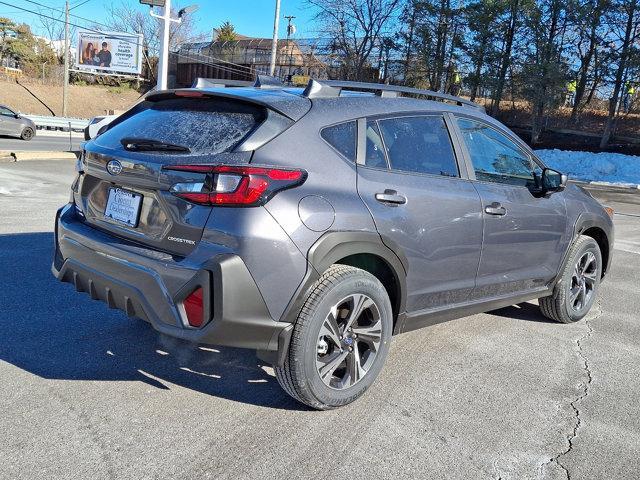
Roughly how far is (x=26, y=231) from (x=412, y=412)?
5453mm

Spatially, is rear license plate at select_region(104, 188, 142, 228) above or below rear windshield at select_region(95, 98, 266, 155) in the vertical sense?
below

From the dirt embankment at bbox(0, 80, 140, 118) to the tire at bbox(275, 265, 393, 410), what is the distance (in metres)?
46.8

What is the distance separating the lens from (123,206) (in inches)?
126

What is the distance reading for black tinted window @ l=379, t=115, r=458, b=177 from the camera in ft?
11.6

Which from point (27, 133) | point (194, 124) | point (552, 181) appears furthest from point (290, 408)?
point (27, 133)

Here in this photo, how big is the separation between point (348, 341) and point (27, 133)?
25.0 m

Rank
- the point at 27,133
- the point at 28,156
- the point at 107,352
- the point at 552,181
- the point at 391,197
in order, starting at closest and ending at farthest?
the point at 391,197, the point at 107,352, the point at 552,181, the point at 28,156, the point at 27,133

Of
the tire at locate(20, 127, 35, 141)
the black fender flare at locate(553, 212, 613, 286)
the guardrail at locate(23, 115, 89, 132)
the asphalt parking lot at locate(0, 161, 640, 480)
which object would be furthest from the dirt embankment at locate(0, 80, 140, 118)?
the black fender flare at locate(553, 212, 613, 286)

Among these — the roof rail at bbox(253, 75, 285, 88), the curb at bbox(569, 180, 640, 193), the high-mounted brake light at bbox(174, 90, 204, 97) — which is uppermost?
the roof rail at bbox(253, 75, 285, 88)

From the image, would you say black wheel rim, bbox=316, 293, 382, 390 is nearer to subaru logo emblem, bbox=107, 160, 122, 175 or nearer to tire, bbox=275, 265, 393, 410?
tire, bbox=275, 265, 393, 410

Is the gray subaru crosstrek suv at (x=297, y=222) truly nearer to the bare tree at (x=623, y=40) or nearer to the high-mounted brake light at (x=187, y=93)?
the high-mounted brake light at (x=187, y=93)

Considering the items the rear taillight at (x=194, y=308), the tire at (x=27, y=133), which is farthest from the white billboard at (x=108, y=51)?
the rear taillight at (x=194, y=308)

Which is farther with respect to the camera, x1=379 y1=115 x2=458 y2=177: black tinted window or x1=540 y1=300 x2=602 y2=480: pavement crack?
x1=379 y1=115 x2=458 y2=177: black tinted window

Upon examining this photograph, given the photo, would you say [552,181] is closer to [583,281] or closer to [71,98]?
[583,281]
